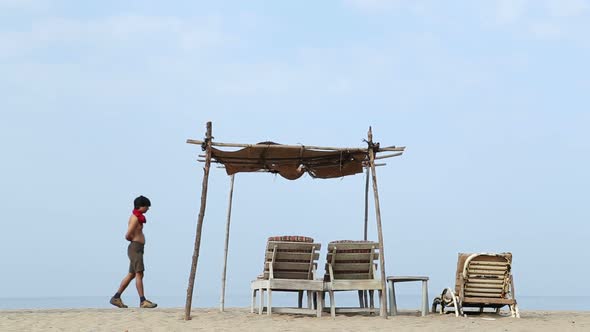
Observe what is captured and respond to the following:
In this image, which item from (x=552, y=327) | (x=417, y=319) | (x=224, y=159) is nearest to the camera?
(x=552, y=327)

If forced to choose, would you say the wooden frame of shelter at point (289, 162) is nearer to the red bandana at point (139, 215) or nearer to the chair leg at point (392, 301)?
the chair leg at point (392, 301)

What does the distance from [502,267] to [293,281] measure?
3193mm

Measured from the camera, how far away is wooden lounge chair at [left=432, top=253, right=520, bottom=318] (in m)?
13.7

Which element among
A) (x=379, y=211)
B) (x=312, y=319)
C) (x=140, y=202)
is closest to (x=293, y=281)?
(x=312, y=319)

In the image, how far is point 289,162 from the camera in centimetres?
1509

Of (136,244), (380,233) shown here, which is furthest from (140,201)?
(380,233)

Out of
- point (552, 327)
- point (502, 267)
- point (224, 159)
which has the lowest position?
point (552, 327)

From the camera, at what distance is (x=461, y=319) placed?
1333cm

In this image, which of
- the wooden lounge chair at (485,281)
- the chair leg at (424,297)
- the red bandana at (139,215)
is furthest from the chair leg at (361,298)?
the red bandana at (139,215)

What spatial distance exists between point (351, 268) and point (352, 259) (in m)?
0.14

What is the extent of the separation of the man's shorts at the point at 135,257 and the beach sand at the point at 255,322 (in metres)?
0.66

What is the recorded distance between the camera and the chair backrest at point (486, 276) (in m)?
13.7

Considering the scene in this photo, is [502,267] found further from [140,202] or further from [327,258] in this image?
[140,202]

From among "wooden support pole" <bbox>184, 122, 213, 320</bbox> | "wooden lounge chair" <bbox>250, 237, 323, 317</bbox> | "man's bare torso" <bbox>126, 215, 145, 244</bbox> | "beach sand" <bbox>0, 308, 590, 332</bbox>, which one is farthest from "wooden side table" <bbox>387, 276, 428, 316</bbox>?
"man's bare torso" <bbox>126, 215, 145, 244</bbox>
